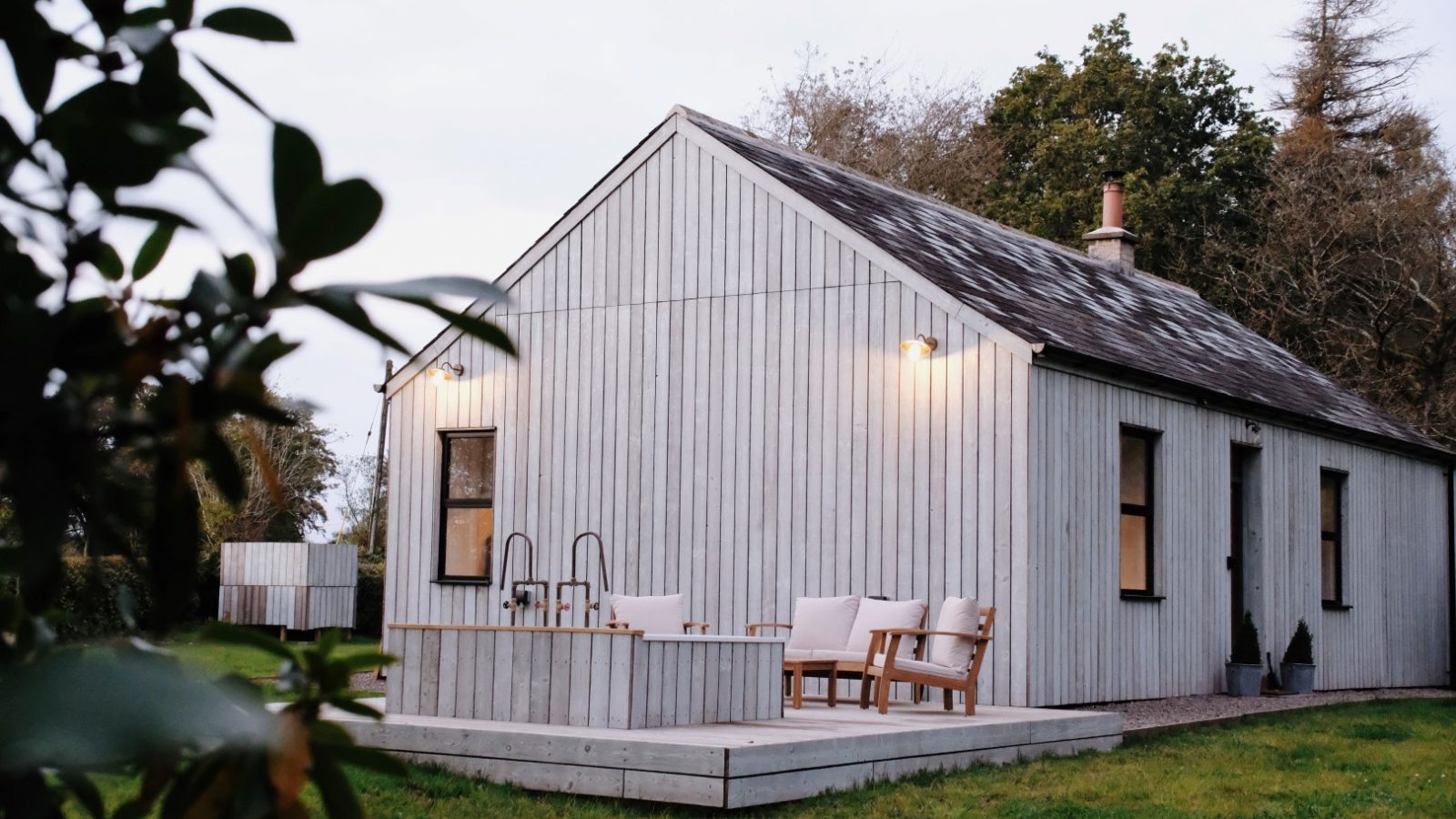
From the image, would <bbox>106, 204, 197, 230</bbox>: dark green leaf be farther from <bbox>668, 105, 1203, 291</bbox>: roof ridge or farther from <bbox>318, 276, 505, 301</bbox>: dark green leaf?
<bbox>668, 105, 1203, 291</bbox>: roof ridge

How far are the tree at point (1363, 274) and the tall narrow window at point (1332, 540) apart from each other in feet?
34.7

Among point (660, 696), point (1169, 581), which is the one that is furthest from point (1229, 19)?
point (660, 696)

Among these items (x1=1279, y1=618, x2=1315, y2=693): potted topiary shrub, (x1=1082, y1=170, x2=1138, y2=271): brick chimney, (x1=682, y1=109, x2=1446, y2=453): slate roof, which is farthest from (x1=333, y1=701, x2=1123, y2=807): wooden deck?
(x1=1082, y1=170, x2=1138, y2=271): brick chimney

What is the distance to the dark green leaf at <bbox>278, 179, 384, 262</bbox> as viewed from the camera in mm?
579

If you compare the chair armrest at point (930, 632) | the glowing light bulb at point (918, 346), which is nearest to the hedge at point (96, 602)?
the chair armrest at point (930, 632)

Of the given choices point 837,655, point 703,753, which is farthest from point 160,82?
point 837,655

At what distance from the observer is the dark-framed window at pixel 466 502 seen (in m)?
13.0

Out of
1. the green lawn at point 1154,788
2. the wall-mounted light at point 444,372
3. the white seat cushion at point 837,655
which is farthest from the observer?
the wall-mounted light at point 444,372

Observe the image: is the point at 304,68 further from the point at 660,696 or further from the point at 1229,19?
the point at 1229,19

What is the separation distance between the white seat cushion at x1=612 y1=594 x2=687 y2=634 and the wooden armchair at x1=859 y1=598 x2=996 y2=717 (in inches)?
55.8

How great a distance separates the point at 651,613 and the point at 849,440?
198 cm

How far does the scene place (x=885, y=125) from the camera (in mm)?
→ 28828

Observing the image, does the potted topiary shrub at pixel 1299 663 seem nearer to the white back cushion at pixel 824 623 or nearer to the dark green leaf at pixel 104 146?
the white back cushion at pixel 824 623

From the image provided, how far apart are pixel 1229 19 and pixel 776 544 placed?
21.5m
